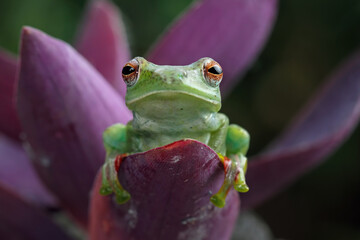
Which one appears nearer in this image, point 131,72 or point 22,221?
point 131,72

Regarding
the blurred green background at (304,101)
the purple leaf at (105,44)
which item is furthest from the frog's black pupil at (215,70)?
the blurred green background at (304,101)

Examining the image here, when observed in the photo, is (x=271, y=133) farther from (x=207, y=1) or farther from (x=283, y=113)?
(x=207, y=1)

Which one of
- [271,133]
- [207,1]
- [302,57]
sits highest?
[207,1]

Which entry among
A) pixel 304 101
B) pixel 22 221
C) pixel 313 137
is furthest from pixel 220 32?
pixel 304 101

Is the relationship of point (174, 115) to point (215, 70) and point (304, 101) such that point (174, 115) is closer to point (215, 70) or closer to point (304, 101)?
point (215, 70)

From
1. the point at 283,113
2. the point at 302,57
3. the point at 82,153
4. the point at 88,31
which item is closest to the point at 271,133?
the point at 283,113

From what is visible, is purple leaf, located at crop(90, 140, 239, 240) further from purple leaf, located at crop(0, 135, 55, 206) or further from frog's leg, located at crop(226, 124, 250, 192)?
purple leaf, located at crop(0, 135, 55, 206)

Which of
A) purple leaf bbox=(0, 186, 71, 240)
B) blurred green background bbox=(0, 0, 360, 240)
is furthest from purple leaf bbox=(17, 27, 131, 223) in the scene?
blurred green background bbox=(0, 0, 360, 240)
